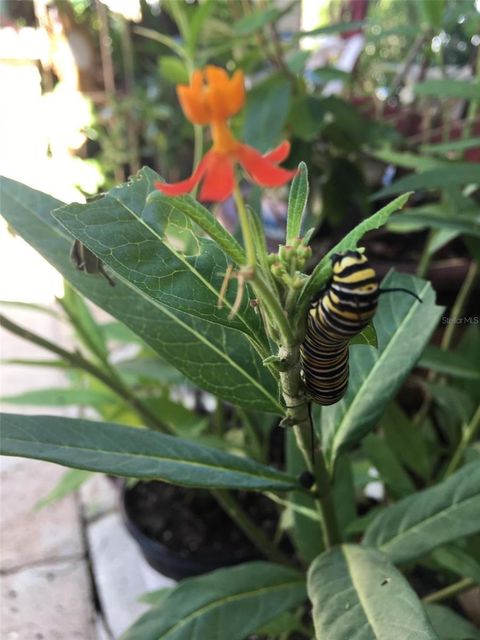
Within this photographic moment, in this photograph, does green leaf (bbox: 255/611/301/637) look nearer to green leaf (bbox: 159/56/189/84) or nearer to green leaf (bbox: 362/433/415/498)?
green leaf (bbox: 362/433/415/498)

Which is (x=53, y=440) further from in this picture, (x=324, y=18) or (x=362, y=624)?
(x=324, y=18)

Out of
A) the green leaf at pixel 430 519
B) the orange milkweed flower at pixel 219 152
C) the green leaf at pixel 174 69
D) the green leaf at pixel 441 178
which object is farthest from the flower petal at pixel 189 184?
the green leaf at pixel 174 69

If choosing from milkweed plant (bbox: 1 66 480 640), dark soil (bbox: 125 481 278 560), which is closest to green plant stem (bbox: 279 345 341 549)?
milkweed plant (bbox: 1 66 480 640)

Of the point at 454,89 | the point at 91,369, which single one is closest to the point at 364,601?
the point at 91,369

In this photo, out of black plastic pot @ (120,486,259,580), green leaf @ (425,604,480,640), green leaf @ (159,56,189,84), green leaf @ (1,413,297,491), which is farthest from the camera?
green leaf @ (159,56,189,84)

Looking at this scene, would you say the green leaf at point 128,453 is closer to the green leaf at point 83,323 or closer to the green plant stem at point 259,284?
the green plant stem at point 259,284

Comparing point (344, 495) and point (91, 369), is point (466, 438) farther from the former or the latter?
point (91, 369)
